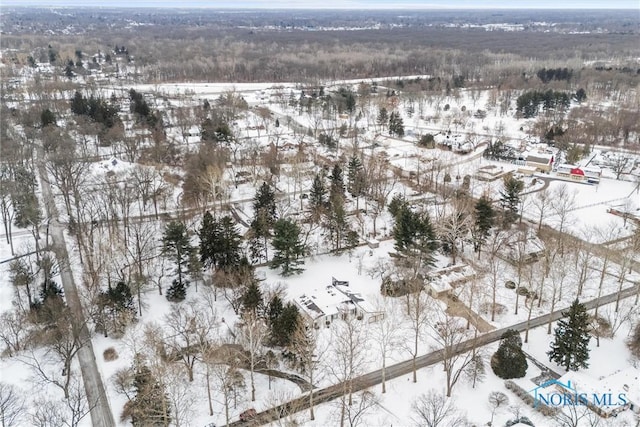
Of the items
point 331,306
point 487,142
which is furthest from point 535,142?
point 331,306

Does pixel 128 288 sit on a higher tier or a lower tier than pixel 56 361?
higher

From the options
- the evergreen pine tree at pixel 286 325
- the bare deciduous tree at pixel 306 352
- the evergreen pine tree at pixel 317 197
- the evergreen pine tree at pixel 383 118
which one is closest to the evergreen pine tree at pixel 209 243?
the evergreen pine tree at pixel 286 325

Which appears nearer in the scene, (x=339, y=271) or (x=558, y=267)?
(x=558, y=267)

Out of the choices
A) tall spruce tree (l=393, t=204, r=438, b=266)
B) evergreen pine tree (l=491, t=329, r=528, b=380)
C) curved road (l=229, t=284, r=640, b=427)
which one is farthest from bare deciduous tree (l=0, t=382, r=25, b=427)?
tall spruce tree (l=393, t=204, r=438, b=266)

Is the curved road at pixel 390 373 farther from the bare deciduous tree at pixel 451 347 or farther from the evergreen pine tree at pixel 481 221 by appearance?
the evergreen pine tree at pixel 481 221

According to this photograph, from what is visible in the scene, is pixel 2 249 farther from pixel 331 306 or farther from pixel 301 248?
pixel 331 306

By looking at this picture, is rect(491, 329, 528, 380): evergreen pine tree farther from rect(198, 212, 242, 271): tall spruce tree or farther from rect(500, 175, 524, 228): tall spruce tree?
rect(500, 175, 524, 228): tall spruce tree

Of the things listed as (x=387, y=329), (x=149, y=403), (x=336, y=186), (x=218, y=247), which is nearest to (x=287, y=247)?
(x=218, y=247)
